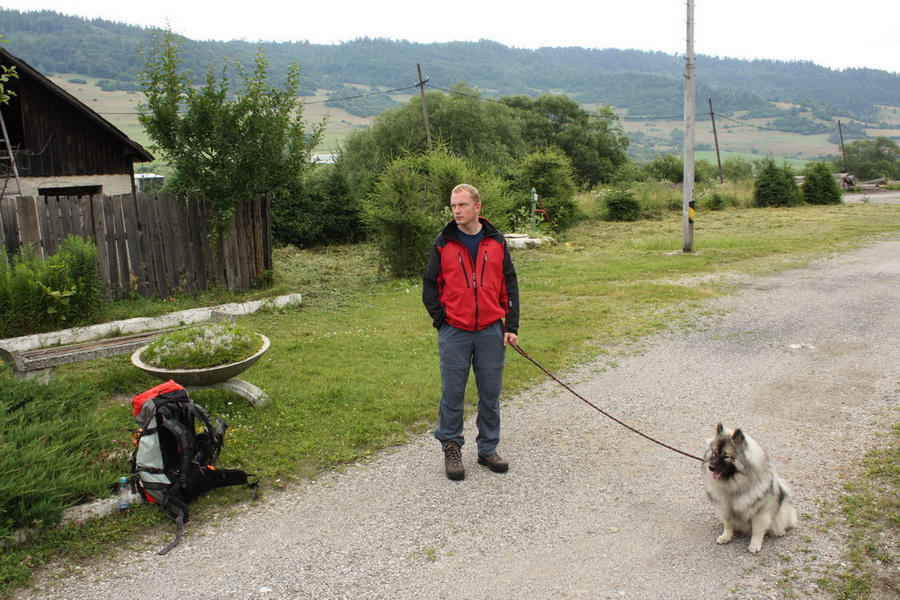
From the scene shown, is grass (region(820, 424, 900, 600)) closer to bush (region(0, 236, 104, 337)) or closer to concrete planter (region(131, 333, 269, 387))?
concrete planter (region(131, 333, 269, 387))

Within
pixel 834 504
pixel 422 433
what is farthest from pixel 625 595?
pixel 422 433

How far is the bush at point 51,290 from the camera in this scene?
8.91 m

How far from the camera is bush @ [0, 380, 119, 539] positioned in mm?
4309

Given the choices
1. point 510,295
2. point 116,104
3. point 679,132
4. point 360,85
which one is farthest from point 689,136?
point 679,132

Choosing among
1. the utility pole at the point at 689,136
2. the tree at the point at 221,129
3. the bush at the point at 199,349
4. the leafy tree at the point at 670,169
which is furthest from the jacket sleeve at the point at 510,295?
the leafy tree at the point at 670,169

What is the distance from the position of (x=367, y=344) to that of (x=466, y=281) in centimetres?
419

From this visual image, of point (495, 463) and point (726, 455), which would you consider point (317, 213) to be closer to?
point (495, 463)

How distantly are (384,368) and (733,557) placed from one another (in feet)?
15.2

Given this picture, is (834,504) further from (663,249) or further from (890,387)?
(663,249)

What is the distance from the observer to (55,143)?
16.6 metres

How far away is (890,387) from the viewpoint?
23.0 feet

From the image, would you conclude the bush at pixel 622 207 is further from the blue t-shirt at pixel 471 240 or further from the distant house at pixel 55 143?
the blue t-shirt at pixel 471 240

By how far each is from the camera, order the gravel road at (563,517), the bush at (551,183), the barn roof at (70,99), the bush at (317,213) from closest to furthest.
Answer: the gravel road at (563,517) → the barn roof at (70,99) → the bush at (317,213) → the bush at (551,183)

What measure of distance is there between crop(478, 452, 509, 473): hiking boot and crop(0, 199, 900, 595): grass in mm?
900
